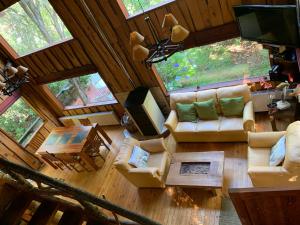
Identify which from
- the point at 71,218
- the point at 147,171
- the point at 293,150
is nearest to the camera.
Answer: the point at 71,218

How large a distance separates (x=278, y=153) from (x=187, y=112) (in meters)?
2.08

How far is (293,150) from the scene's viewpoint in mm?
3615

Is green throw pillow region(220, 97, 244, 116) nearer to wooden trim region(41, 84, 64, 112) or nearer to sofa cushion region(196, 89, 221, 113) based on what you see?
sofa cushion region(196, 89, 221, 113)

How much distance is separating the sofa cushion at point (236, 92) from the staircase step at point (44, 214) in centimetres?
374

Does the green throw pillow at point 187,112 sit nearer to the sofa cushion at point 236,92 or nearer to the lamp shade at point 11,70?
the sofa cushion at point 236,92

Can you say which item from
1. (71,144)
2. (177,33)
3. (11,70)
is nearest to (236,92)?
(177,33)

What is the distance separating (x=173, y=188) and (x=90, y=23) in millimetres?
3615

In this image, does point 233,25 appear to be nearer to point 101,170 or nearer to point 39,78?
point 101,170

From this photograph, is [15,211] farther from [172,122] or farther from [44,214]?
[172,122]

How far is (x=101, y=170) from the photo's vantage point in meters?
6.41

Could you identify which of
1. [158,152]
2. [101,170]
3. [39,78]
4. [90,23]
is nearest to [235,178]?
[158,152]

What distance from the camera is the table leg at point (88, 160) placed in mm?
5988

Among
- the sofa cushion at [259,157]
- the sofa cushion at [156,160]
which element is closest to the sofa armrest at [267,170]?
the sofa cushion at [259,157]

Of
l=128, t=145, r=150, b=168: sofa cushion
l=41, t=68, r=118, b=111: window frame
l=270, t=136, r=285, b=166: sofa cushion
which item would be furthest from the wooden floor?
l=41, t=68, r=118, b=111: window frame
